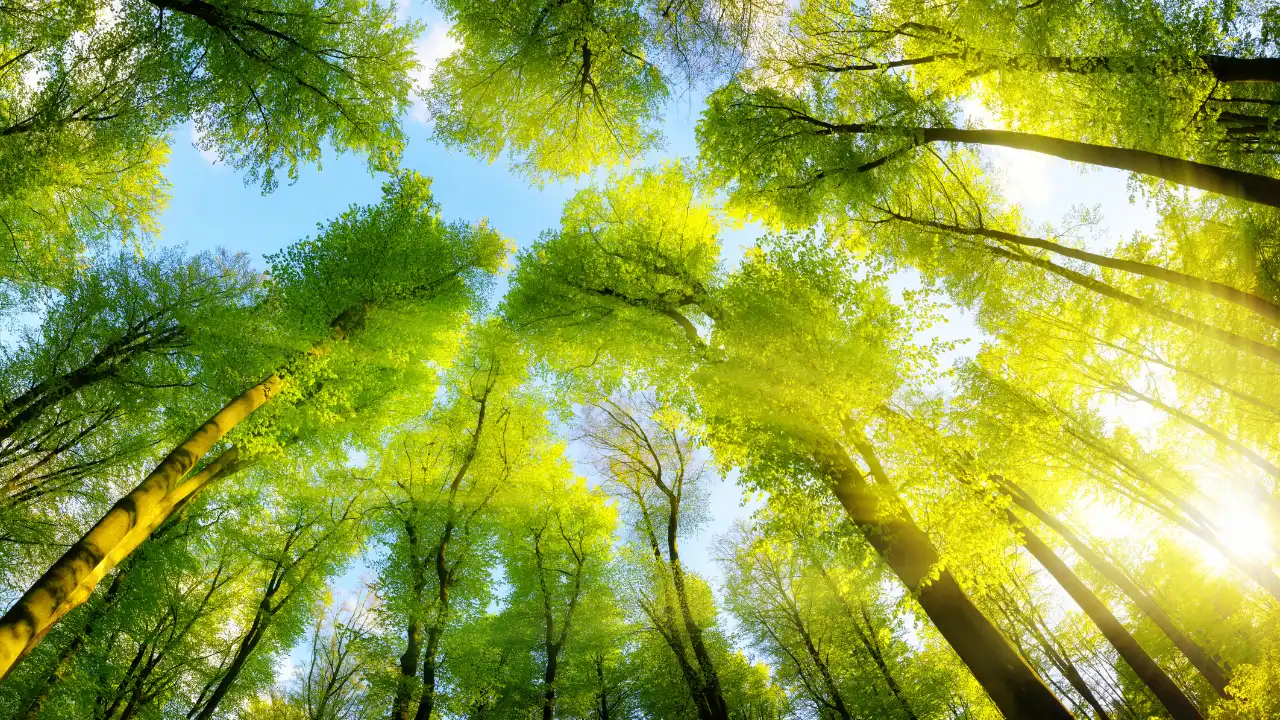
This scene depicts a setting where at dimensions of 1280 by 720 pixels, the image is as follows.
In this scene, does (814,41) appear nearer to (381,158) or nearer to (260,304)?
(381,158)

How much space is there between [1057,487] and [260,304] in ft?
58.6

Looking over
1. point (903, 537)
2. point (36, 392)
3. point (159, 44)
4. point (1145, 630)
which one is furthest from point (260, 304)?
point (1145, 630)

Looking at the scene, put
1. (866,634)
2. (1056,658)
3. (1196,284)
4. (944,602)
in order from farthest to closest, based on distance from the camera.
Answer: (866,634), (1056,658), (944,602), (1196,284)

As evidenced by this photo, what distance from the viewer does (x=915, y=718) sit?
13125 millimetres

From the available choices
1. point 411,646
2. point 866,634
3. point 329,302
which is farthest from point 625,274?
point 866,634

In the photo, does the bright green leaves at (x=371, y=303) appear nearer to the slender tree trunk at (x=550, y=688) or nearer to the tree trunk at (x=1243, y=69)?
the slender tree trunk at (x=550, y=688)

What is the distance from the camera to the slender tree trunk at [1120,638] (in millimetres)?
7211

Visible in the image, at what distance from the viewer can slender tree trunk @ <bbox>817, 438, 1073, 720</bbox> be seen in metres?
4.65

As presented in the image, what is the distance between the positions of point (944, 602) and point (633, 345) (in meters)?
6.65

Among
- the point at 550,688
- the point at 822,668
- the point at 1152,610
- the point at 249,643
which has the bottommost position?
the point at 1152,610

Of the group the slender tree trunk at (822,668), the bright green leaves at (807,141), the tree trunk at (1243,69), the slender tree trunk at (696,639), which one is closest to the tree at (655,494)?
the slender tree trunk at (696,639)

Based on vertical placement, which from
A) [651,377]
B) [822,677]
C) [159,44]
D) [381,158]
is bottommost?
[822,677]

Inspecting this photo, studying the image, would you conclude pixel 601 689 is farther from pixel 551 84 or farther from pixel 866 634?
pixel 551 84

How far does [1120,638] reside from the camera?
7.86m
